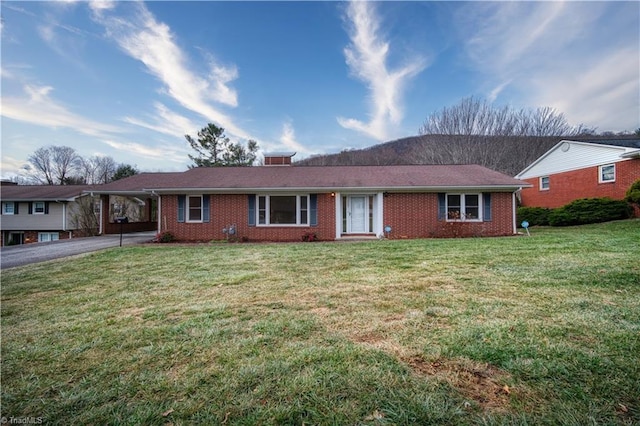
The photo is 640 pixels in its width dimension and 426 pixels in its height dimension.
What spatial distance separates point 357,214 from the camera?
13.1m

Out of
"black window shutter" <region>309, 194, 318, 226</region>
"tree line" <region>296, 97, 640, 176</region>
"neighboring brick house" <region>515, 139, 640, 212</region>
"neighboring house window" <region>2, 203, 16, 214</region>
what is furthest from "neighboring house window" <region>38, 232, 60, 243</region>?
"tree line" <region>296, 97, 640, 176</region>

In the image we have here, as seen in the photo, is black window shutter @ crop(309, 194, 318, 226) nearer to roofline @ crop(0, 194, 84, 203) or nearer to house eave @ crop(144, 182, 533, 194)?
house eave @ crop(144, 182, 533, 194)

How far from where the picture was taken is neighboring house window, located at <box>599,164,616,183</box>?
14617 mm

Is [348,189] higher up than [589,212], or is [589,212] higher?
[348,189]

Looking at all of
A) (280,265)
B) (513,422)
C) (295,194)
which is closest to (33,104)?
(295,194)

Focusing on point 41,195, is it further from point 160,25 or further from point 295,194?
point 295,194

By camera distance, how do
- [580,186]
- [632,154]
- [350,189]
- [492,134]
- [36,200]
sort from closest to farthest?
1. [350,189]
2. [632,154]
3. [580,186]
4. [36,200]
5. [492,134]

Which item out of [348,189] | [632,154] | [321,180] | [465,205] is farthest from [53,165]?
[632,154]

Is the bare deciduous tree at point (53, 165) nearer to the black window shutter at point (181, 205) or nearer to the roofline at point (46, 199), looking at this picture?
the roofline at point (46, 199)

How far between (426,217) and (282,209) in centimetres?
654

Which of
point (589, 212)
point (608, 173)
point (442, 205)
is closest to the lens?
point (442, 205)

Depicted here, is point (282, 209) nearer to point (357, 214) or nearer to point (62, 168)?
point (357, 214)

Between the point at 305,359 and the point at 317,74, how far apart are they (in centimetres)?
1691

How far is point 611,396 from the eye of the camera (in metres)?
1.76
